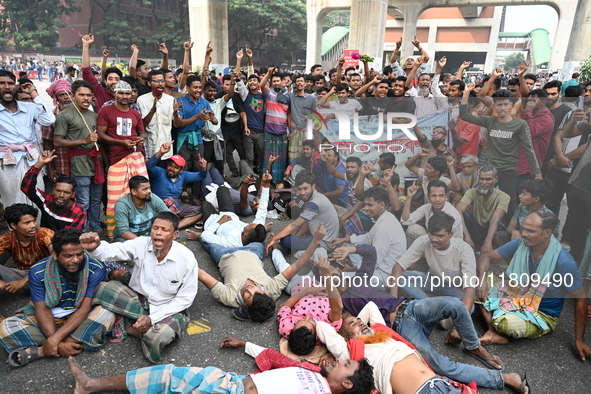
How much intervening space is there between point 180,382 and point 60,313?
3.97ft

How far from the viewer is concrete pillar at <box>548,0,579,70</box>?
21531mm

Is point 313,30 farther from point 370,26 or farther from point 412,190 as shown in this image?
point 412,190

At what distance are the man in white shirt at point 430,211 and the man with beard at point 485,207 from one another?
0.11m

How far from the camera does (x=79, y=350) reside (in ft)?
9.50

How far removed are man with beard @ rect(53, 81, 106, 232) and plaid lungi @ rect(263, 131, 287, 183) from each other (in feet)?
8.39

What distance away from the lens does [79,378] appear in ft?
8.31

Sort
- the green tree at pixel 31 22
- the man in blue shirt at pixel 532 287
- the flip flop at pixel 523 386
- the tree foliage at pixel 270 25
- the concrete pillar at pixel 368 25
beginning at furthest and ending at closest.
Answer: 1. the tree foliage at pixel 270 25
2. the green tree at pixel 31 22
3. the concrete pillar at pixel 368 25
4. the man in blue shirt at pixel 532 287
5. the flip flop at pixel 523 386

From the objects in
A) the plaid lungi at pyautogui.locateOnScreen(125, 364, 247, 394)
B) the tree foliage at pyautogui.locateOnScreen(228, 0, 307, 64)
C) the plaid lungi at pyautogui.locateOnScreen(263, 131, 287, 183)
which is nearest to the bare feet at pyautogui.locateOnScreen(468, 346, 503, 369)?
the plaid lungi at pyautogui.locateOnScreen(125, 364, 247, 394)

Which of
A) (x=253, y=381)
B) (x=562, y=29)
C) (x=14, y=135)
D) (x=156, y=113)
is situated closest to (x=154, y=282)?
(x=253, y=381)

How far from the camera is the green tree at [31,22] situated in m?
32.6

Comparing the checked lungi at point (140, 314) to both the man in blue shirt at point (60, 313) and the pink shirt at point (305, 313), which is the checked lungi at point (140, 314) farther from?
the pink shirt at point (305, 313)

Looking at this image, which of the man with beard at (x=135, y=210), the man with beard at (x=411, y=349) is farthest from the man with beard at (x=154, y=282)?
the man with beard at (x=411, y=349)

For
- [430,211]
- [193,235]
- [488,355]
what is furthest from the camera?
[193,235]

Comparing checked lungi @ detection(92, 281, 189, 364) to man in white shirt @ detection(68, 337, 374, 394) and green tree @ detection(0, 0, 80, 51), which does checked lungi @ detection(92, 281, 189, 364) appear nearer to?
man in white shirt @ detection(68, 337, 374, 394)
